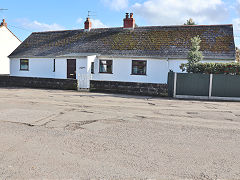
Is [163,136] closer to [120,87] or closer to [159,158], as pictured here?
[159,158]

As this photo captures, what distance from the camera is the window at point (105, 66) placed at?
22.6m

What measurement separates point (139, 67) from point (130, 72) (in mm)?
963

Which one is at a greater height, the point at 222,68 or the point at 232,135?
the point at 222,68

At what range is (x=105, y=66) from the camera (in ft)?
74.8

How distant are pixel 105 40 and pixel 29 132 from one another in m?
19.5

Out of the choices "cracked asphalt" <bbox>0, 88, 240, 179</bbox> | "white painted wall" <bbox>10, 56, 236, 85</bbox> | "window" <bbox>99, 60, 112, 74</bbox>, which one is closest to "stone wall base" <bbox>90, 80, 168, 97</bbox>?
"white painted wall" <bbox>10, 56, 236, 85</bbox>

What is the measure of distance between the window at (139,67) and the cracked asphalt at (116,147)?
42.9ft

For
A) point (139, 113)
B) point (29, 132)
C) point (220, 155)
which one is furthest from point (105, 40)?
point (220, 155)

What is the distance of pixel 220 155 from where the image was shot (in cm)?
500

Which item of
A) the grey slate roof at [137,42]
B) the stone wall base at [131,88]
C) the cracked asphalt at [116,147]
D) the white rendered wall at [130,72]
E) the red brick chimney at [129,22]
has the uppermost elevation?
the red brick chimney at [129,22]

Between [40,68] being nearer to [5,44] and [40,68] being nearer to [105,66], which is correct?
[105,66]

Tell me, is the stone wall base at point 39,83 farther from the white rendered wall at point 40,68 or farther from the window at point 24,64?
the window at point 24,64

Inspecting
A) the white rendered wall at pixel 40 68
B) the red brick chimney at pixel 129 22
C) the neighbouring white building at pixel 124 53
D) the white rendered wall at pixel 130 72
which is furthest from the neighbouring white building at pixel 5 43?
the red brick chimney at pixel 129 22

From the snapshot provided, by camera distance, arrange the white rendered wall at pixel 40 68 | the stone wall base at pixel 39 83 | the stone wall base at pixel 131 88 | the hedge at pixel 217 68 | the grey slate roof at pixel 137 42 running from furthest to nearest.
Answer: the white rendered wall at pixel 40 68, the grey slate roof at pixel 137 42, the stone wall base at pixel 39 83, the stone wall base at pixel 131 88, the hedge at pixel 217 68
